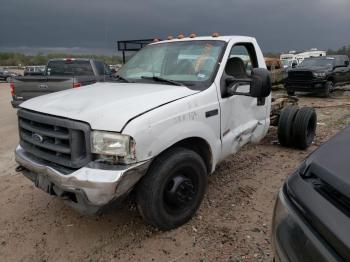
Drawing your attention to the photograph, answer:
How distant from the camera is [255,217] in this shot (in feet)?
11.7

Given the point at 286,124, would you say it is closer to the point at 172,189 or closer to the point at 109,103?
the point at 172,189

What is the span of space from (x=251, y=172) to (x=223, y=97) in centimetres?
171

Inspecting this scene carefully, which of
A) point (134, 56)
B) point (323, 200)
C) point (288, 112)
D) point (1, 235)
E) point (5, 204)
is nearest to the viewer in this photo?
point (323, 200)

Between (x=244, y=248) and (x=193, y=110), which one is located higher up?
(x=193, y=110)

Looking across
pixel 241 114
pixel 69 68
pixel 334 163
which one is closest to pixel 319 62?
pixel 69 68

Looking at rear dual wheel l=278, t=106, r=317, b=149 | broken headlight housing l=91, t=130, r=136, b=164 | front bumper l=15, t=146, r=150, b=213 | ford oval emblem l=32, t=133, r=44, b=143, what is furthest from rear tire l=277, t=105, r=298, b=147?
ford oval emblem l=32, t=133, r=44, b=143

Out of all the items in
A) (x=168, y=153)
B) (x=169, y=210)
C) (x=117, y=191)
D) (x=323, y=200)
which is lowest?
(x=169, y=210)

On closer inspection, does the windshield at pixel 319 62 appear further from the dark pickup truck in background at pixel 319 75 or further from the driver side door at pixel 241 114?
the driver side door at pixel 241 114

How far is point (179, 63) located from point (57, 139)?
1737mm

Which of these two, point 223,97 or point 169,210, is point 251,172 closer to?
point 223,97

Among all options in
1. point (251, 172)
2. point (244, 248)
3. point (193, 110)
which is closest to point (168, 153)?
point (193, 110)

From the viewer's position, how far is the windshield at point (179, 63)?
3686 mm

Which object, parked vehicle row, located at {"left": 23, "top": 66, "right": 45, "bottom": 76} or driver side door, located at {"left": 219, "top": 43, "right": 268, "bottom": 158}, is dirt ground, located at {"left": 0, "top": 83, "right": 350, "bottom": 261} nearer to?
driver side door, located at {"left": 219, "top": 43, "right": 268, "bottom": 158}

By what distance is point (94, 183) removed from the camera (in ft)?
8.48
